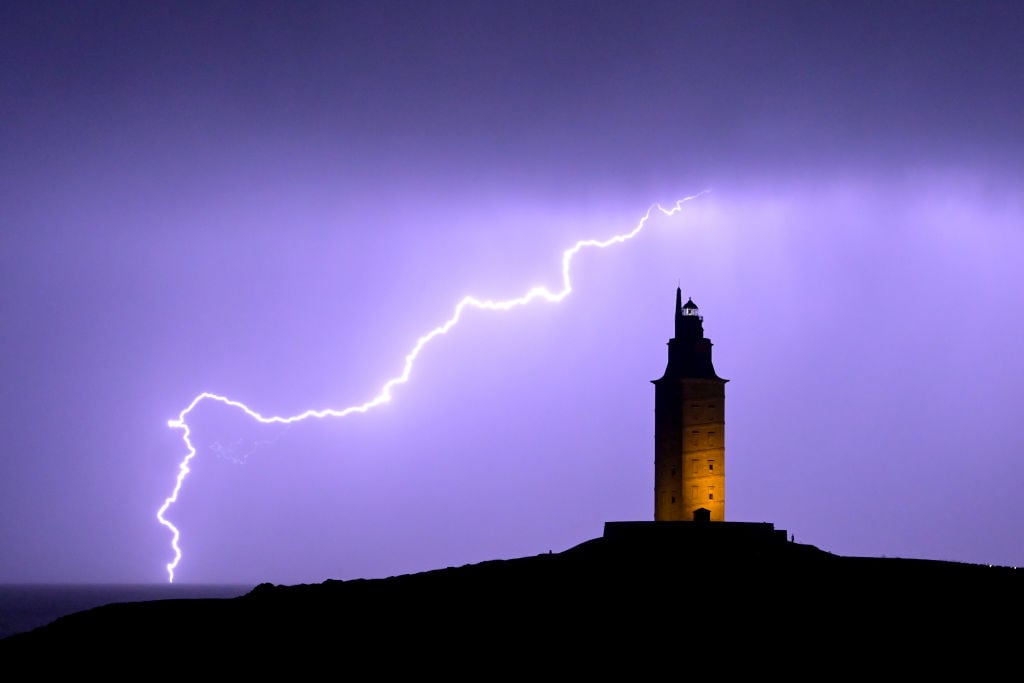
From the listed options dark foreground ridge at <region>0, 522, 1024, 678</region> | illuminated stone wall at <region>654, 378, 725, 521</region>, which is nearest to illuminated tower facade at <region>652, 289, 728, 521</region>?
illuminated stone wall at <region>654, 378, 725, 521</region>

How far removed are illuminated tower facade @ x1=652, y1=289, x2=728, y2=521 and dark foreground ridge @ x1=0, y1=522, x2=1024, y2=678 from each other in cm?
1350

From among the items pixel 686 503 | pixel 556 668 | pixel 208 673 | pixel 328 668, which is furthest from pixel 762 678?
pixel 686 503

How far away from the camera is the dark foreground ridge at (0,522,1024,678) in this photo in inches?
1230

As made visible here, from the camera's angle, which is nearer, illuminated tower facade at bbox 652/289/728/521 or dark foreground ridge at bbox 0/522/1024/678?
dark foreground ridge at bbox 0/522/1024/678

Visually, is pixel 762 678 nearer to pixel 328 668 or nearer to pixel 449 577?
pixel 328 668

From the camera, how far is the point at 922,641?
31.5 m

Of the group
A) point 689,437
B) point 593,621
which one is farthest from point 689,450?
→ point 593,621

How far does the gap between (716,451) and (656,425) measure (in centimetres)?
306

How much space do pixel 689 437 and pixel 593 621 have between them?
22.9m

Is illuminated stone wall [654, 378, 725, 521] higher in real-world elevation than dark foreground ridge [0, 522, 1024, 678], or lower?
higher

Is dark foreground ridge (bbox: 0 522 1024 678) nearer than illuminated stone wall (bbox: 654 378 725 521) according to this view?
Yes

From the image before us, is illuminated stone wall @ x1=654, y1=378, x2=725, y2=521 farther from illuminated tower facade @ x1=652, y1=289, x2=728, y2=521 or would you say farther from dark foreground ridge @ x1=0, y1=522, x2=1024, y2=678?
dark foreground ridge @ x1=0, y1=522, x2=1024, y2=678

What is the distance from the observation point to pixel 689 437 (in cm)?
5591

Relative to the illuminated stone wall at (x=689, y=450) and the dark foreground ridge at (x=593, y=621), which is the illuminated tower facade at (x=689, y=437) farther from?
the dark foreground ridge at (x=593, y=621)
